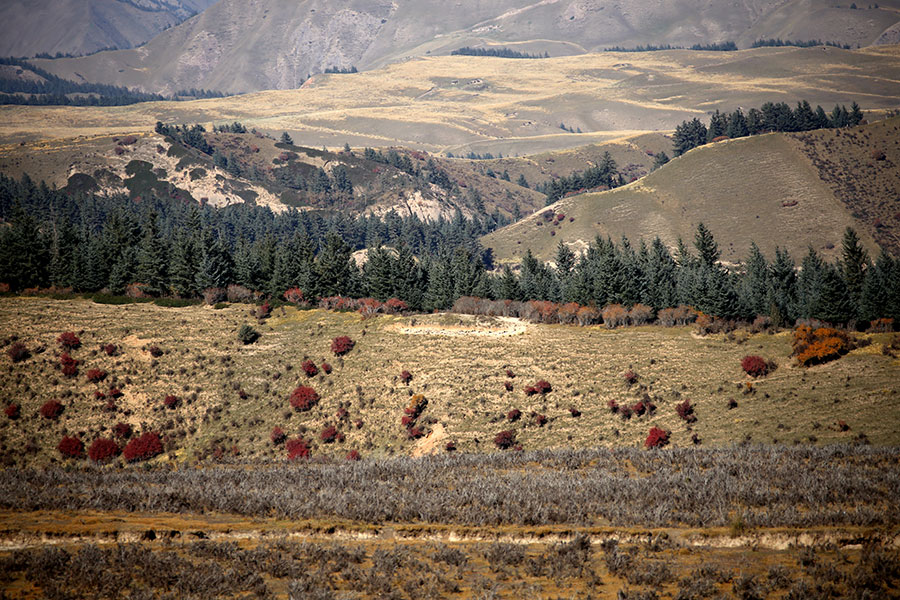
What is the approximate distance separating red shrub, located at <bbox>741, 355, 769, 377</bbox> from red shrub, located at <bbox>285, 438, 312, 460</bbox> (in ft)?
143

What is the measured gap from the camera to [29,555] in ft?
94.3

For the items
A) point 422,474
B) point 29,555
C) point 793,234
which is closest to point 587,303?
point 422,474

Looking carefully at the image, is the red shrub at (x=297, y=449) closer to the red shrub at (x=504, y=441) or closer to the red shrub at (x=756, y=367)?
the red shrub at (x=504, y=441)

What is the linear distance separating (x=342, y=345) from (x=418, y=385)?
12.4 metres

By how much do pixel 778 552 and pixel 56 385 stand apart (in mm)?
72491

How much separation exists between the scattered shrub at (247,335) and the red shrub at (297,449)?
2134 centimetres

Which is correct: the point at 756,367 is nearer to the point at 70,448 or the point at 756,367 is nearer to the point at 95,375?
the point at 70,448

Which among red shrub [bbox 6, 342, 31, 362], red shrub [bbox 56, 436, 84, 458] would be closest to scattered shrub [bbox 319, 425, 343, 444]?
red shrub [bbox 56, 436, 84, 458]

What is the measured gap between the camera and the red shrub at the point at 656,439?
201ft

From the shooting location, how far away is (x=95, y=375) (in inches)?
2987

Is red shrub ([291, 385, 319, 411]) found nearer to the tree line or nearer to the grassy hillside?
the grassy hillside

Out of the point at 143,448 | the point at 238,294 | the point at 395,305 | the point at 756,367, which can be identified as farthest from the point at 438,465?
the point at 238,294

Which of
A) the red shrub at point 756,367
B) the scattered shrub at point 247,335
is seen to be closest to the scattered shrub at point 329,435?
the scattered shrub at point 247,335

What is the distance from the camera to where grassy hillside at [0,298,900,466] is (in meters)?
63.2
